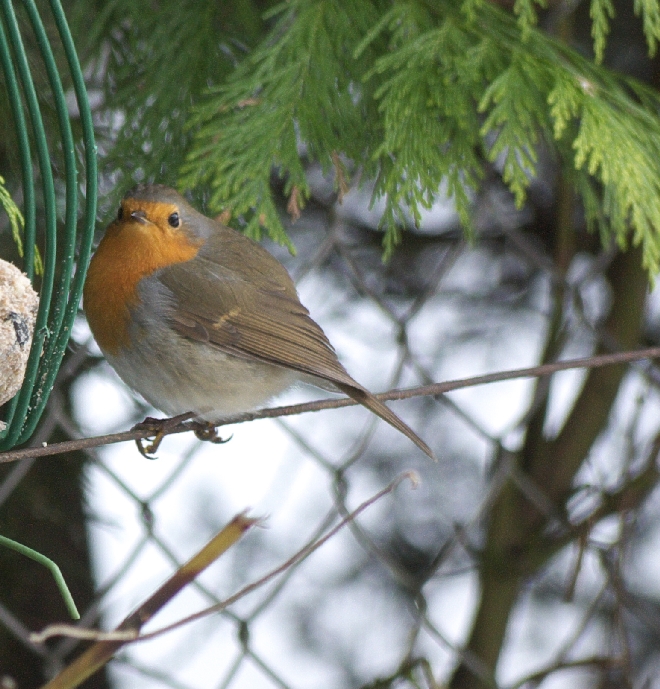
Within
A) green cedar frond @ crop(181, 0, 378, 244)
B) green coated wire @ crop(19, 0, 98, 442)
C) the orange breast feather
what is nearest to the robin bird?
the orange breast feather

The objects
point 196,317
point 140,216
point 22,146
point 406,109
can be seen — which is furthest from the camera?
point 196,317

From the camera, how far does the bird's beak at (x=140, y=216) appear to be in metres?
1.48

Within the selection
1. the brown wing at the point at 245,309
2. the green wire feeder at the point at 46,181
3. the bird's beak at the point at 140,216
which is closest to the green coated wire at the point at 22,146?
the green wire feeder at the point at 46,181

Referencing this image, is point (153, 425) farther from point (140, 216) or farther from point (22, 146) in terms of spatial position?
point (22, 146)

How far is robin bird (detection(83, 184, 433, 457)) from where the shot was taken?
1532mm

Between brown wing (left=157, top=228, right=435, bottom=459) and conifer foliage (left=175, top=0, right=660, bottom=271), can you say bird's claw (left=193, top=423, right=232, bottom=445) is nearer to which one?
brown wing (left=157, top=228, right=435, bottom=459)

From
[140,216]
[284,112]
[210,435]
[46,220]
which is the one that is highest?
[284,112]

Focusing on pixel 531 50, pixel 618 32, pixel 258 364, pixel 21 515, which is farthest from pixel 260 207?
pixel 618 32

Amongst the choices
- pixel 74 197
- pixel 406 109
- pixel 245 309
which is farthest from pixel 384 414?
Answer: pixel 74 197

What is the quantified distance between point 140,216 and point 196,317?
19 cm

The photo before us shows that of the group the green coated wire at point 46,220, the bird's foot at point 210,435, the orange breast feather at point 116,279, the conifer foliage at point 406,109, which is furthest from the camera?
the bird's foot at point 210,435

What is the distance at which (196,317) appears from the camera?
1.59 meters

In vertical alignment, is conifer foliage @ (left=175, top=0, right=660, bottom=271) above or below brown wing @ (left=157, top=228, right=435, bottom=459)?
above

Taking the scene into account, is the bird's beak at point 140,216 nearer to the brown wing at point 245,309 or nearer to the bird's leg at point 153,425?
the brown wing at point 245,309
